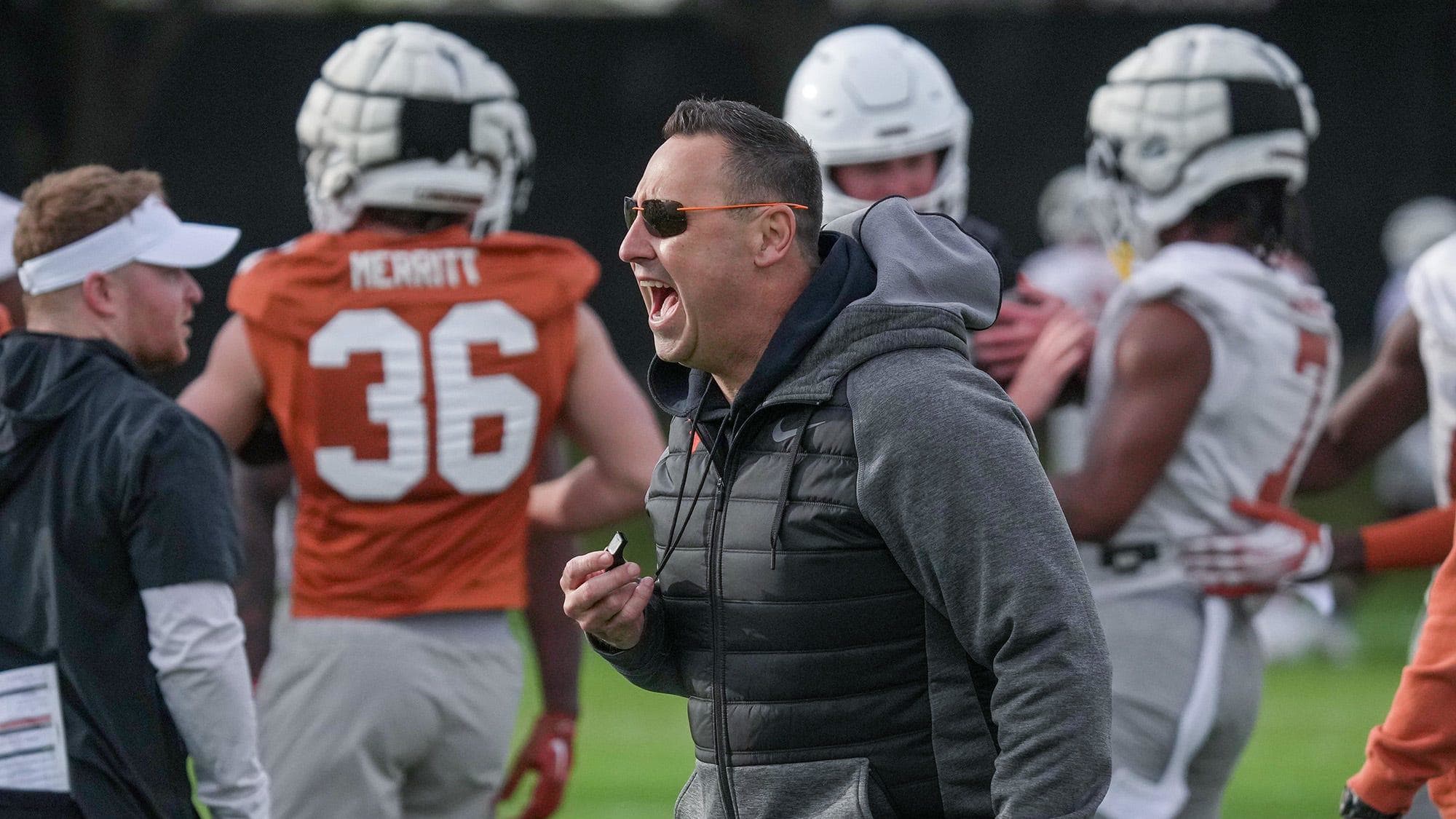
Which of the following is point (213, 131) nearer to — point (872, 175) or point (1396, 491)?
point (1396, 491)

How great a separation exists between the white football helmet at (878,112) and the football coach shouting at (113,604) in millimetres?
2019

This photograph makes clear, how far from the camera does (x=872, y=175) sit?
5.04m

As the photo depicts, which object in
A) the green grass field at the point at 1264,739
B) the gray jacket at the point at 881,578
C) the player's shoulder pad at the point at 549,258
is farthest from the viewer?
the green grass field at the point at 1264,739

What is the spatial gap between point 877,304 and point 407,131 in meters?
2.23

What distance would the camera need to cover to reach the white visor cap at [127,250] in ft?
12.5

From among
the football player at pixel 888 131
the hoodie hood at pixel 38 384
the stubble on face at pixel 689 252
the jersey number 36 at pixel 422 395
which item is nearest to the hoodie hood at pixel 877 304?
the stubble on face at pixel 689 252

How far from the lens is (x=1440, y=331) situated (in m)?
4.81

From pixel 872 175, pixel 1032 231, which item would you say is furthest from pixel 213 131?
pixel 872 175

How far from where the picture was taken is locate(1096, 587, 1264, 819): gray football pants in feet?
14.5

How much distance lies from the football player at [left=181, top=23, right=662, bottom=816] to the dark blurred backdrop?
10.6m

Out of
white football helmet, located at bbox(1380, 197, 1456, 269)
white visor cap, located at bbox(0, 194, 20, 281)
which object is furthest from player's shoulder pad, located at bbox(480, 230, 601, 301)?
white football helmet, located at bbox(1380, 197, 1456, 269)

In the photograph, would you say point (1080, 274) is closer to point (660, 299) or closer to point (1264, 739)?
point (1264, 739)

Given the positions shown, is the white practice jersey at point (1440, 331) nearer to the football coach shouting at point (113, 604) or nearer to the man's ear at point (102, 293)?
the football coach shouting at point (113, 604)

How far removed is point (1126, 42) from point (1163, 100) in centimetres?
1224
